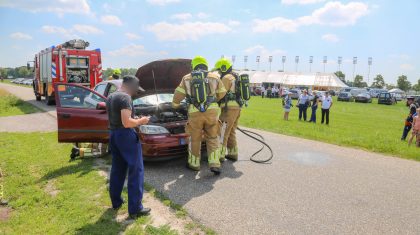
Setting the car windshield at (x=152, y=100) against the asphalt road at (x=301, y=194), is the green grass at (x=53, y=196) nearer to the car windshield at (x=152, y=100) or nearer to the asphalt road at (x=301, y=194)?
the asphalt road at (x=301, y=194)

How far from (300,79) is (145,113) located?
2256 inches

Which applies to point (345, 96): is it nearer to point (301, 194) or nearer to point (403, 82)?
point (301, 194)

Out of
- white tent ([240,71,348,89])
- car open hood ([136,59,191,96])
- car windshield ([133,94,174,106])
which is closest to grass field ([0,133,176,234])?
car windshield ([133,94,174,106])

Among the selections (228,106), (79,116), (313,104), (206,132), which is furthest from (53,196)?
(313,104)

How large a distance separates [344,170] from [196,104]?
3.11 metres

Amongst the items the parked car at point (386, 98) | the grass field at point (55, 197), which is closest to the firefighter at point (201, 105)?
the grass field at point (55, 197)

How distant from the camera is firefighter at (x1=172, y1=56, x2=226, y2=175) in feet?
17.1

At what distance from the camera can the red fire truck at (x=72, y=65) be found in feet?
50.7

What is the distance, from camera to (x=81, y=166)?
5.92m

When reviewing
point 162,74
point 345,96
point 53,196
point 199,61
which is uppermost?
point 199,61

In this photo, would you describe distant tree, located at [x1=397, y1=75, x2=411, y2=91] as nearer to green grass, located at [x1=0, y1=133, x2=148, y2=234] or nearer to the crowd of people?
the crowd of people

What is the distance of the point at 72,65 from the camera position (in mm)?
15898

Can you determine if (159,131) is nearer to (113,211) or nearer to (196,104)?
(196,104)

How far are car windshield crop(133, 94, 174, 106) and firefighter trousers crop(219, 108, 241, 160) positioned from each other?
52.0 inches
